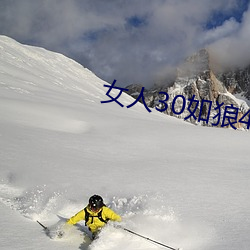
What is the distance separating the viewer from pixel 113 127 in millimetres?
15305

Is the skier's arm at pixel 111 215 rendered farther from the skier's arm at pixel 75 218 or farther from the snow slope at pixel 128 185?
the skier's arm at pixel 75 218

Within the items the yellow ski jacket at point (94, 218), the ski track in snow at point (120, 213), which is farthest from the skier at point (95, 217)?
the ski track in snow at point (120, 213)

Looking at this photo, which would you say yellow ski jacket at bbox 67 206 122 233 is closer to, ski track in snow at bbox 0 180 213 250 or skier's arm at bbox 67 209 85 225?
skier's arm at bbox 67 209 85 225

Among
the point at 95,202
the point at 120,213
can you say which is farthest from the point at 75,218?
the point at 120,213

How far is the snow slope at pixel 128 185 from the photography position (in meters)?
5.11

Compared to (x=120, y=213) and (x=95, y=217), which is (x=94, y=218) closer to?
(x=95, y=217)

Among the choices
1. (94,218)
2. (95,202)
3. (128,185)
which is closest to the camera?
(95,202)

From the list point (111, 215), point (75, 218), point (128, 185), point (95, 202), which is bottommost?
point (75, 218)

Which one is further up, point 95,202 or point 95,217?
point 95,202

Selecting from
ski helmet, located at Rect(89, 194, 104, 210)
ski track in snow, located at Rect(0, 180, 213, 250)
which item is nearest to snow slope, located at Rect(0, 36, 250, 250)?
ski track in snow, located at Rect(0, 180, 213, 250)

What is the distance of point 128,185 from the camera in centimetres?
741

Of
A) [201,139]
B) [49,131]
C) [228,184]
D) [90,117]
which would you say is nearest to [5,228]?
[228,184]

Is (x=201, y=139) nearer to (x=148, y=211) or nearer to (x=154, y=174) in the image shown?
(x=154, y=174)

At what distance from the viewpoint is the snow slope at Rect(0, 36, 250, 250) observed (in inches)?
201
